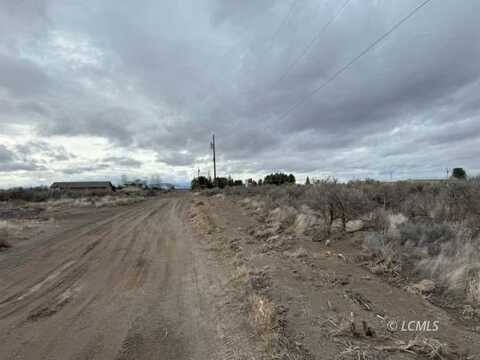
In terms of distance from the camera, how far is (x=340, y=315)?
4270 mm

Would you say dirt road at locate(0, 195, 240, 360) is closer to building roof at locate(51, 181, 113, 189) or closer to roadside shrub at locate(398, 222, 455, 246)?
roadside shrub at locate(398, 222, 455, 246)

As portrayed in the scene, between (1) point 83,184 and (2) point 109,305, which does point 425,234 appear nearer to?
(2) point 109,305

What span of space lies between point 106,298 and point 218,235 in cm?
654

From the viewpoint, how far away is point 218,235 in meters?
11.9

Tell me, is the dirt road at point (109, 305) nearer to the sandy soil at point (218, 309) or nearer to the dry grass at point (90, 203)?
the sandy soil at point (218, 309)

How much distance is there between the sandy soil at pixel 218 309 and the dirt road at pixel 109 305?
22 mm

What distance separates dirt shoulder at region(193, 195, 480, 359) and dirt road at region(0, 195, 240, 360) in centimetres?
82

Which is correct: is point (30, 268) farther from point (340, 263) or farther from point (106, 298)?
point (340, 263)

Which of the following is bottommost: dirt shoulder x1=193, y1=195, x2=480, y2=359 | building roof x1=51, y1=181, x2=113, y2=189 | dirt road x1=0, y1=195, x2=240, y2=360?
dirt road x1=0, y1=195, x2=240, y2=360

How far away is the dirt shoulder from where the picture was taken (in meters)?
3.37

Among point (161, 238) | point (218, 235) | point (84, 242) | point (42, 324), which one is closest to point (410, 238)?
point (218, 235)

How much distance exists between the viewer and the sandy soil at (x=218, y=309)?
11.9 feet

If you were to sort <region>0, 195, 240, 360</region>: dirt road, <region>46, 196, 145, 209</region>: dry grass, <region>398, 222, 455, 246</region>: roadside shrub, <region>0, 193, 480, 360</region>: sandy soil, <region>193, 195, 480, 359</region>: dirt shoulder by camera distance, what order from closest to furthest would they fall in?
<region>193, 195, 480, 359</region>: dirt shoulder, <region>0, 193, 480, 360</region>: sandy soil, <region>0, 195, 240, 360</region>: dirt road, <region>398, 222, 455, 246</region>: roadside shrub, <region>46, 196, 145, 209</region>: dry grass

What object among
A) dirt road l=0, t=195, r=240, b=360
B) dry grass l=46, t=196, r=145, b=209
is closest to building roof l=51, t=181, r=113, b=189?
dry grass l=46, t=196, r=145, b=209
